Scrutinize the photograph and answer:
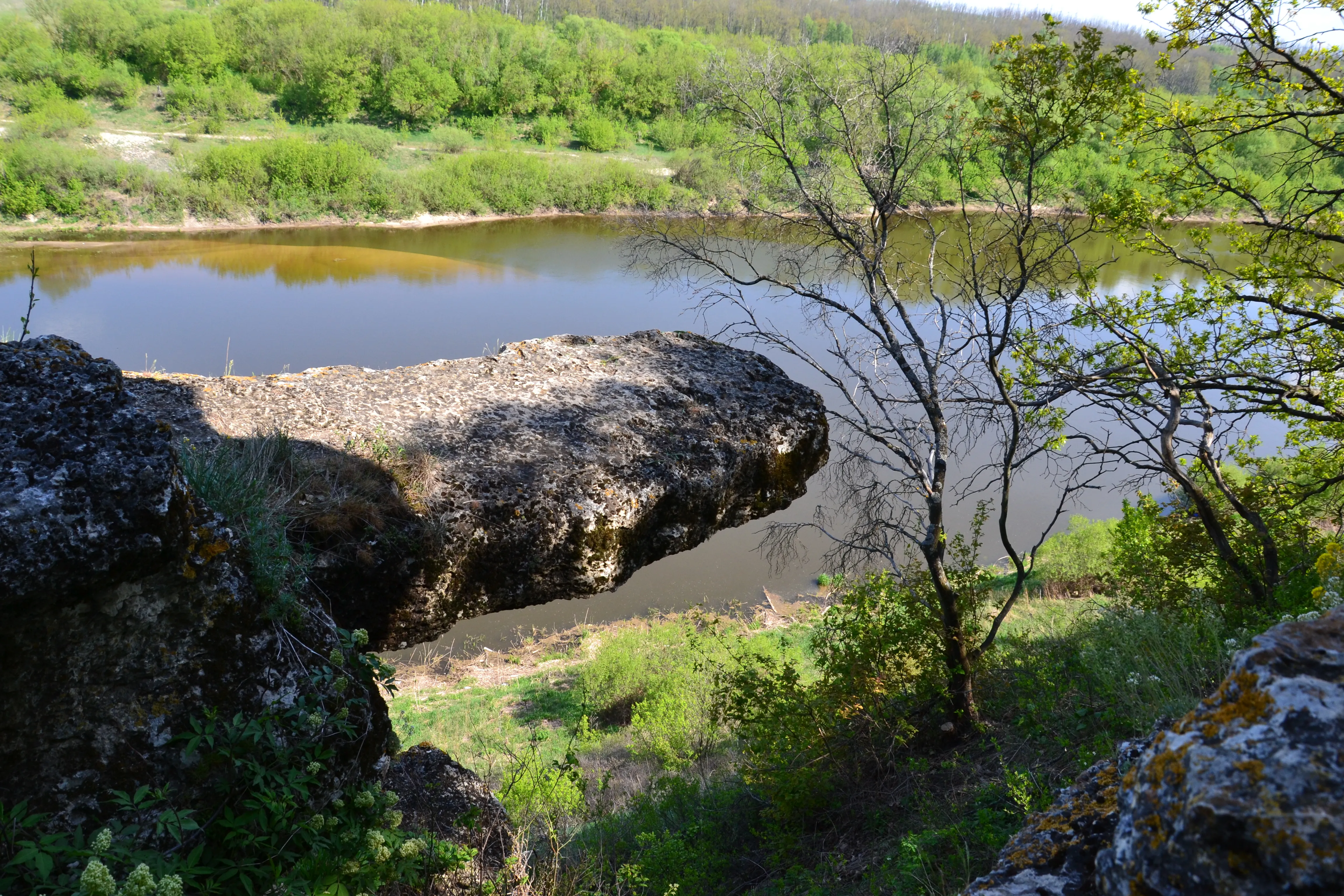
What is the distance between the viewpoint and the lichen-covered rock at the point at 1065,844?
63.7 inches

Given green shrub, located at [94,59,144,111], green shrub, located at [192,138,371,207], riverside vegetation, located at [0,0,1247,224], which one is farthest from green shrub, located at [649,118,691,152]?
green shrub, located at [94,59,144,111]

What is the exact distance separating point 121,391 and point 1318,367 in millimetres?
7985

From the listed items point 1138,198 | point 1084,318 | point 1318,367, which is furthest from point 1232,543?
point 1138,198

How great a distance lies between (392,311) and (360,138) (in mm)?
27167

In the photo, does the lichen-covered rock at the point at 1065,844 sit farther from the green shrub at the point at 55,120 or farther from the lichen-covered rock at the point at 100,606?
the green shrub at the point at 55,120

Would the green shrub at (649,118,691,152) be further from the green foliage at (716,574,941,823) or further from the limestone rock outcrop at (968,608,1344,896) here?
the limestone rock outcrop at (968,608,1344,896)

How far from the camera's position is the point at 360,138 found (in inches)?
1661

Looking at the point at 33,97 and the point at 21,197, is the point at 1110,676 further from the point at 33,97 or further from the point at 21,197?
the point at 33,97

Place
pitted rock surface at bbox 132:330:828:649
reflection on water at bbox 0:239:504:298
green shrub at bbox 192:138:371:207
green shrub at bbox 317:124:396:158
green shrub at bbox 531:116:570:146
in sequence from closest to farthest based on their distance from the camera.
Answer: pitted rock surface at bbox 132:330:828:649
reflection on water at bbox 0:239:504:298
green shrub at bbox 192:138:371:207
green shrub at bbox 317:124:396:158
green shrub at bbox 531:116:570:146

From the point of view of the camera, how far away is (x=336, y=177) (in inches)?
1449

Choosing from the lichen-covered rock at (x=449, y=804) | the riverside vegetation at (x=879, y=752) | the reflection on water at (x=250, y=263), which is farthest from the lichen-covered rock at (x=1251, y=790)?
the reflection on water at (x=250, y=263)

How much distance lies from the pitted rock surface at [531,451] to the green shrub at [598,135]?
41.7 metres

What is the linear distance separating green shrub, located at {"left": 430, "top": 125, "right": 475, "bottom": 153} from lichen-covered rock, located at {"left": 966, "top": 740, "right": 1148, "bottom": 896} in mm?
49710

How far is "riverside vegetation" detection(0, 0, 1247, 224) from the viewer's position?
3111 centimetres
